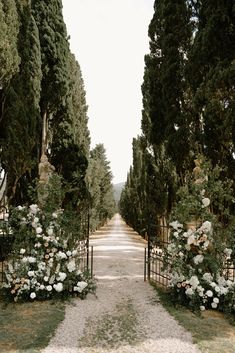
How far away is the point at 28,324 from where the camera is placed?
6531mm

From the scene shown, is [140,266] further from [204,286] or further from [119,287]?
[204,286]

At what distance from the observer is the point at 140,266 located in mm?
13461

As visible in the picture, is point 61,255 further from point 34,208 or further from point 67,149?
point 67,149

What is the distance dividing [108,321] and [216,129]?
19.5 ft

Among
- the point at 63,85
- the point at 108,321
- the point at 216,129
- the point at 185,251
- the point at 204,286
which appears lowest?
the point at 108,321

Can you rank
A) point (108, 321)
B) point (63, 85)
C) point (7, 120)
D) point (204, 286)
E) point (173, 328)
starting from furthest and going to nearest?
point (63, 85)
point (7, 120)
point (204, 286)
point (108, 321)
point (173, 328)

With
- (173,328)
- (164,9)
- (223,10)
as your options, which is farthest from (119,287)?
(164,9)

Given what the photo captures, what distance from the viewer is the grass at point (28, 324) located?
5516 mm

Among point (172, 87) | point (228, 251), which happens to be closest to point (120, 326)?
point (228, 251)

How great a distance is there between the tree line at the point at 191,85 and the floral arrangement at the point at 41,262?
2.80 m

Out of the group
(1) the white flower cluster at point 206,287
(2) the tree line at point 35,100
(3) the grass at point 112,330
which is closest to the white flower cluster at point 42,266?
(2) the tree line at point 35,100

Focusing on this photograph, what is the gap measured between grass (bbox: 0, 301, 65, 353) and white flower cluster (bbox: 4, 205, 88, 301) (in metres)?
0.30

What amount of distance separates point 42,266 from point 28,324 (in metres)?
1.72

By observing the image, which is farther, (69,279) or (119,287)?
(119,287)
